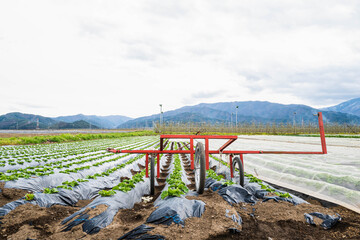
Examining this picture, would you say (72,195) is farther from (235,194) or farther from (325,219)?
(325,219)

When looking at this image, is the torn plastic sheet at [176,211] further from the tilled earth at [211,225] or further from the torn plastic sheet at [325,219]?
the torn plastic sheet at [325,219]

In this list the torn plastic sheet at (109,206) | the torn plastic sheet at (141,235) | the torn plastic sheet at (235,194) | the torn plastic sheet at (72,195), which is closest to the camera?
the torn plastic sheet at (141,235)

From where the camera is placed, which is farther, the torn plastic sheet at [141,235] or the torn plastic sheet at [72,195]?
the torn plastic sheet at [72,195]

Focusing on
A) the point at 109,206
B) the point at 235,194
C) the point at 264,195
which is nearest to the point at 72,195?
the point at 109,206

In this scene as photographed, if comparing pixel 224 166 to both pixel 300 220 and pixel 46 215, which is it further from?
pixel 46 215

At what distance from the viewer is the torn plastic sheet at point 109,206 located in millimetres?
3821

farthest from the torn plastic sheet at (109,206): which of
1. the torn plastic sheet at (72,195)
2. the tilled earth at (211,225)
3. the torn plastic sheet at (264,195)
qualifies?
the torn plastic sheet at (264,195)

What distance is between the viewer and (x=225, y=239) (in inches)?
137

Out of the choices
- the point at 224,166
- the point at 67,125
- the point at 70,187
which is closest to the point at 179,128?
the point at 224,166

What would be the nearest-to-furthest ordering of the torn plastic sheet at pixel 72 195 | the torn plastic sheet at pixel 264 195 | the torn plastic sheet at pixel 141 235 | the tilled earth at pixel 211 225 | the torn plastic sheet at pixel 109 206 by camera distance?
the torn plastic sheet at pixel 141 235 → the tilled earth at pixel 211 225 → the torn plastic sheet at pixel 109 206 → the torn plastic sheet at pixel 72 195 → the torn plastic sheet at pixel 264 195

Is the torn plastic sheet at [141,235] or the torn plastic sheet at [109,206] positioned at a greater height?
the torn plastic sheet at [141,235]

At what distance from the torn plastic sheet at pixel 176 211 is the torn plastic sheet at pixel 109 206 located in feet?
3.08

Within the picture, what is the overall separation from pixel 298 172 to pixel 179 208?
6253 millimetres

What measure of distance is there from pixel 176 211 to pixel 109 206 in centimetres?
164
